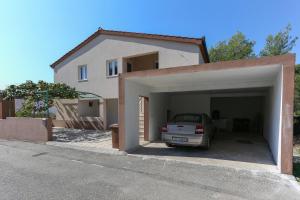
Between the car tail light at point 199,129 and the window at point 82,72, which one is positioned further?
the window at point 82,72

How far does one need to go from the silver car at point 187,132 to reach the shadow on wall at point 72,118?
305 inches

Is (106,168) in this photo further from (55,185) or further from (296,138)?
(296,138)

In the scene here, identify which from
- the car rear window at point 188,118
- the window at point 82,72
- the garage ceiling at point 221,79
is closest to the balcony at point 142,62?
the window at point 82,72

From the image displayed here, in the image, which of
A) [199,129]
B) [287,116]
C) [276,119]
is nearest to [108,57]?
[199,129]

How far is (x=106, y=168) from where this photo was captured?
6.05 m

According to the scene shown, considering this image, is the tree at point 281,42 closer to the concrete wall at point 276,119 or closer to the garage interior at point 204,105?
the garage interior at point 204,105

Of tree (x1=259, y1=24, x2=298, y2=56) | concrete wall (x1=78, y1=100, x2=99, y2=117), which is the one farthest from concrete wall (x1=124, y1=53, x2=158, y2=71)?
tree (x1=259, y1=24, x2=298, y2=56)

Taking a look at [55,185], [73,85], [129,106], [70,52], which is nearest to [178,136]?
[129,106]

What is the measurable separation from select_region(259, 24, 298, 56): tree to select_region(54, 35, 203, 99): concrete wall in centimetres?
2403

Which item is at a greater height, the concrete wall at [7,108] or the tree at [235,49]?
the tree at [235,49]

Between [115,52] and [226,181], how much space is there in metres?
11.9

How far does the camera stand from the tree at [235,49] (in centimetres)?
3312

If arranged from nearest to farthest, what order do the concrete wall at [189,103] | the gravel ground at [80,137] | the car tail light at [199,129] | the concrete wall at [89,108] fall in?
the car tail light at [199,129]
the gravel ground at [80,137]
the concrete wall at [189,103]
the concrete wall at [89,108]

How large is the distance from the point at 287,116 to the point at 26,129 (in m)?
12.3
